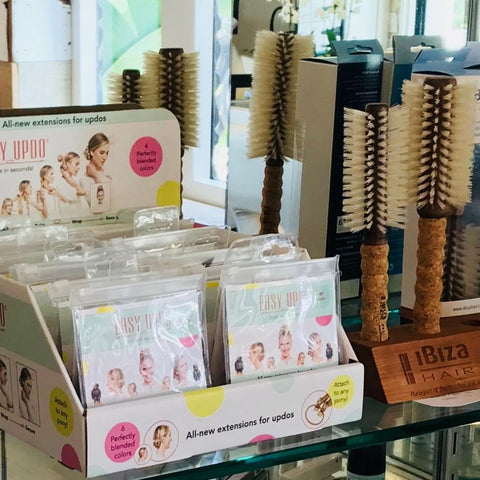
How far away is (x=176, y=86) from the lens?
3.45ft

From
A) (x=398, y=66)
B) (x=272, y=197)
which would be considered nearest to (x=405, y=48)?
(x=398, y=66)

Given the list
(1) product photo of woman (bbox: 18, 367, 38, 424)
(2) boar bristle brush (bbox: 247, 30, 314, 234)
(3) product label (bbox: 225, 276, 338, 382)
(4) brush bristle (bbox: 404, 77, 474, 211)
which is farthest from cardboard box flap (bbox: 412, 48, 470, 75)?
(1) product photo of woman (bbox: 18, 367, 38, 424)

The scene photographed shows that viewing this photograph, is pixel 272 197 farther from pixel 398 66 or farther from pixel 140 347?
pixel 140 347

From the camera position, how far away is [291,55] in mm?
1079

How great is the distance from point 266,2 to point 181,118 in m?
0.38

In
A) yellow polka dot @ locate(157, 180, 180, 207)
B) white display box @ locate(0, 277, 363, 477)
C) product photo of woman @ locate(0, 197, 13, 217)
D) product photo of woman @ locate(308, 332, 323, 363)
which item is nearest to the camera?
white display box @ locate(0, 277, 363, 477)

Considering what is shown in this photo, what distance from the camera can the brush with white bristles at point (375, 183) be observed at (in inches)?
31.9

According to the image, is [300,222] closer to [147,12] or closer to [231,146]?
[231,146]

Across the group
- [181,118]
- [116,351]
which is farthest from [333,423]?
[181,118]

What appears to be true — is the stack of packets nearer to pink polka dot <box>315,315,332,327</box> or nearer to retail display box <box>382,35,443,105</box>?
pink polka dot <box>315,315,332,327</box>

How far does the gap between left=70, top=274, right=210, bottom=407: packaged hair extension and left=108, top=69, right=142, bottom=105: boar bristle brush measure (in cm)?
40

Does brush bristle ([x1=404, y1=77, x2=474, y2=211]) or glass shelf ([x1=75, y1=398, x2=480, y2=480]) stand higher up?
brush bristle ([x1=404, y1=77, x2=474, y2=211])

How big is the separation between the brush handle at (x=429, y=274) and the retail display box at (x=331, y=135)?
0.65 feet

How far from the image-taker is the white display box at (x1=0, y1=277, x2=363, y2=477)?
2.17 ft
